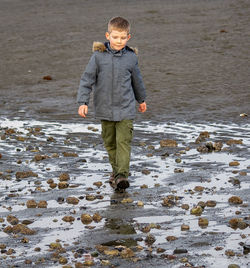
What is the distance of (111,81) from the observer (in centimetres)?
742

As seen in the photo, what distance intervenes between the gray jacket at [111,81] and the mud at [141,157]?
77 centimetres

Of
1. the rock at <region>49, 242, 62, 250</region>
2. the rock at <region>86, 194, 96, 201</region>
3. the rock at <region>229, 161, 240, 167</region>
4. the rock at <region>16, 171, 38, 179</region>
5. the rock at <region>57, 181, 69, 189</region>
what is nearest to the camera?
the rock at <region>49, 242, 62, 250</region>

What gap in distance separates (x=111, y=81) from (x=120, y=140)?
24.8 inches

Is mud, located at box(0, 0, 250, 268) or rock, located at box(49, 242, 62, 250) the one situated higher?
mud, located at box(0, 0, 250, 268)

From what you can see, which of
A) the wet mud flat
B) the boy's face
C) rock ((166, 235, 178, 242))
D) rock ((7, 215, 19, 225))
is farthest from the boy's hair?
rock ((166, 235, 178, 242))

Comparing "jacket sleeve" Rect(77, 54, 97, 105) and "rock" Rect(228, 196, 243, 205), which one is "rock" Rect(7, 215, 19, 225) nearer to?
"jacket sleeve" Rect(77, 54, 97, 105)

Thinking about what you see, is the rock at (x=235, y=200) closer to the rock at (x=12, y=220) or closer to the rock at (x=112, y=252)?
the rock at (x=112, y=252)

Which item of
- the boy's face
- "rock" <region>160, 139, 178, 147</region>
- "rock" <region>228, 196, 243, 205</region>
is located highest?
the boy's face

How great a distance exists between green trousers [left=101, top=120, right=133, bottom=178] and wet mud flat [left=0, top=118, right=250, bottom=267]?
210mm

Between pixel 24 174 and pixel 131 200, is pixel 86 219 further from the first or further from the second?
pixel 24 174

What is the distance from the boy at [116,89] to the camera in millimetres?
7355

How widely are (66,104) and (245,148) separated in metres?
4.14

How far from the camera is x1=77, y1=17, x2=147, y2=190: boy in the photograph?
7.36 m

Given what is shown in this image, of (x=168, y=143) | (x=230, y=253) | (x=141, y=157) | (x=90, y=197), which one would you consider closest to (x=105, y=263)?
(x=230, y=253)
